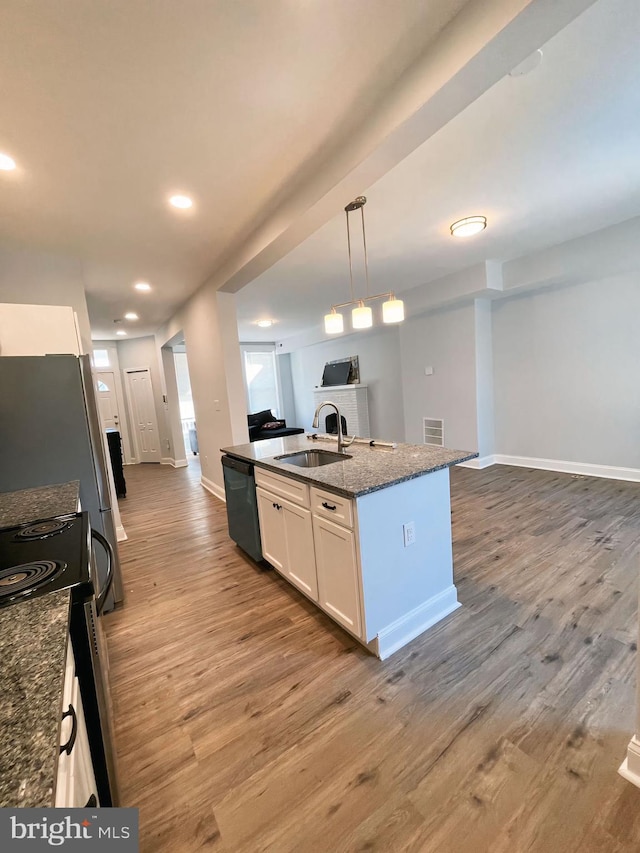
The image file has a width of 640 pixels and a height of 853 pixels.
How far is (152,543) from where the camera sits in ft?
11.7

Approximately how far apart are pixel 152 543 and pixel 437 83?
155 inches

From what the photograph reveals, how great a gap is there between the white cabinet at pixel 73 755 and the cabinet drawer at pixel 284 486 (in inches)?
50.7

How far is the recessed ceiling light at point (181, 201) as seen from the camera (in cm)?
239

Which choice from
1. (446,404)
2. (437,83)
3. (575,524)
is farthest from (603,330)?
(437,83)

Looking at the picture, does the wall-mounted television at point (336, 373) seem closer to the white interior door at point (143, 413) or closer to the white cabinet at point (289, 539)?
the white interior door at point (143, 413)

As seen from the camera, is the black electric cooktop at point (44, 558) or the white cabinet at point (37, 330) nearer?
the black electric cooktop at point (44, 558)

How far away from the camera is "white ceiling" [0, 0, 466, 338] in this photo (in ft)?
4.23

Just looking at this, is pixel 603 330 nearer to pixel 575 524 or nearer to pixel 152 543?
pixel 575 524

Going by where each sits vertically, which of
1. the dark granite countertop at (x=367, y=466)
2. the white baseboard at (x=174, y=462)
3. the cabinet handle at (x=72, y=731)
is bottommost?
the white baseboard at (x=174, y=462)

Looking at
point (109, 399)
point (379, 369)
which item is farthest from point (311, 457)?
point (109, 399)

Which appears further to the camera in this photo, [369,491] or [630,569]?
[630,569]

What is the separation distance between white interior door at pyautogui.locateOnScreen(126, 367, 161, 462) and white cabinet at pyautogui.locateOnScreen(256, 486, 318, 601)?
5954 millimetres

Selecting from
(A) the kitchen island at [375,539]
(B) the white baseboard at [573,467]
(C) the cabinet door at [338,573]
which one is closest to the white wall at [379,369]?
(B) the white baseboard at [573,467]

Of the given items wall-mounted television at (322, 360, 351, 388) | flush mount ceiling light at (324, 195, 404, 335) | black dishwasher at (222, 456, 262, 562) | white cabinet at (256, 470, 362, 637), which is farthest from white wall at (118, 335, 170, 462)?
flush mount ceiling light at (324, 195, 404, 335)
